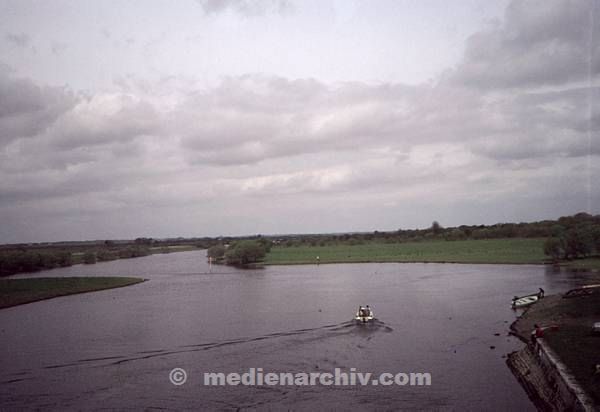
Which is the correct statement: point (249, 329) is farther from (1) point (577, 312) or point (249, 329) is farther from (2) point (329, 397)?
(1) point (577, 312)

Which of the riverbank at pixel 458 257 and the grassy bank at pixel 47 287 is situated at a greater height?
the riverbank at pixel 458 257

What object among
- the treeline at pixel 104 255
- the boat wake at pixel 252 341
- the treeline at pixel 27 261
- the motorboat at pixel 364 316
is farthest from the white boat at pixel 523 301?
the treeline at pixel 104 255

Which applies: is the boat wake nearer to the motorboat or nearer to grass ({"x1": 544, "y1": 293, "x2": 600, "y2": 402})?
the motorboat

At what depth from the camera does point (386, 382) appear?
2798 centimetres

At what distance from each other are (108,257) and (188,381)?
158 metres

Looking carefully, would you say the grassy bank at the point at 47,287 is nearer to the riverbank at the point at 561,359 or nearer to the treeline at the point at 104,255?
the riverbank at the point at 561,359

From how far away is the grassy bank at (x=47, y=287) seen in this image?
67875 mm

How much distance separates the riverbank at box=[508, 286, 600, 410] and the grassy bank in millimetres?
59208

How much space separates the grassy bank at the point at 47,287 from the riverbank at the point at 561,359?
2331 inches

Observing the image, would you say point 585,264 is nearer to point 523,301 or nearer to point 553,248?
point 553,248

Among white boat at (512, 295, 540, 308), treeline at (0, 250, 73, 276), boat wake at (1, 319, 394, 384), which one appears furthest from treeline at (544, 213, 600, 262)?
treeline at (0, 250, 73, 276)

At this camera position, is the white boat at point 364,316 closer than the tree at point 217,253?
Yes

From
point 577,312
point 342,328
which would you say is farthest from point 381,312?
point 577,312

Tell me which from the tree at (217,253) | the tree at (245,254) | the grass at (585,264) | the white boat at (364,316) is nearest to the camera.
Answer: the white boat at (364,316)
